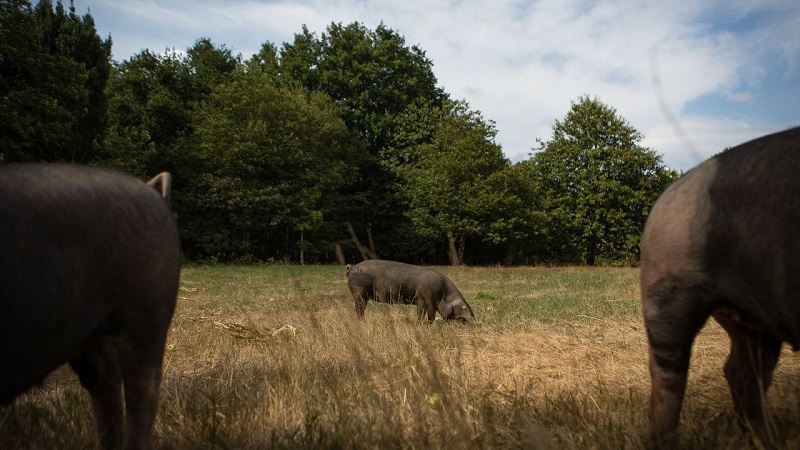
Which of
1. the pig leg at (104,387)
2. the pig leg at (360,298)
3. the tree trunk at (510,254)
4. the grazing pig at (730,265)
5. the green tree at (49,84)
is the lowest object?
the tree trunk at (510,254)

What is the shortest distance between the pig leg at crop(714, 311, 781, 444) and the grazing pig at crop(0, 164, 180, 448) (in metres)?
2.76

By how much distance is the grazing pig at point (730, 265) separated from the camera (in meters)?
2.31

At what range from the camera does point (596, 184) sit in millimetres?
39938

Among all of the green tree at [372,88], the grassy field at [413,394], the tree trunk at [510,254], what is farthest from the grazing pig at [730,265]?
the green tree at [372,88]

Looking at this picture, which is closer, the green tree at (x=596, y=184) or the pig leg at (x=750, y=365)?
the pig leg at (x=750, y=365)

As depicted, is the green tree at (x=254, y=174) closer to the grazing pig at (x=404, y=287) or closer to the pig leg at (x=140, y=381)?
the grazing pig at (x=404, y=287)

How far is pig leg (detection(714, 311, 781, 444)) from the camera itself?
2.86 m

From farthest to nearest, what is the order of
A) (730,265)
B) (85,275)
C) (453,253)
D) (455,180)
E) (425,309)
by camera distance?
(455,180) < (425,309) < (453,253) < (730,265) < (85,275)

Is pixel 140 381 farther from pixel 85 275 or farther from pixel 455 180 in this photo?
pixel 455 180

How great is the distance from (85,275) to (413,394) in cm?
203

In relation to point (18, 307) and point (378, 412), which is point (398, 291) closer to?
point (378, 412)

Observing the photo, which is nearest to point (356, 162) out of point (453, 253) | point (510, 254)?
point (510, 254)

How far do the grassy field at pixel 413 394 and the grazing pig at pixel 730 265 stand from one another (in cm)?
35

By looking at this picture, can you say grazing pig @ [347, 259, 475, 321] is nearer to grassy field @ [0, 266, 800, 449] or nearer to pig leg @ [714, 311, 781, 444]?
grassy field @ [0, 266, 800, 449]
